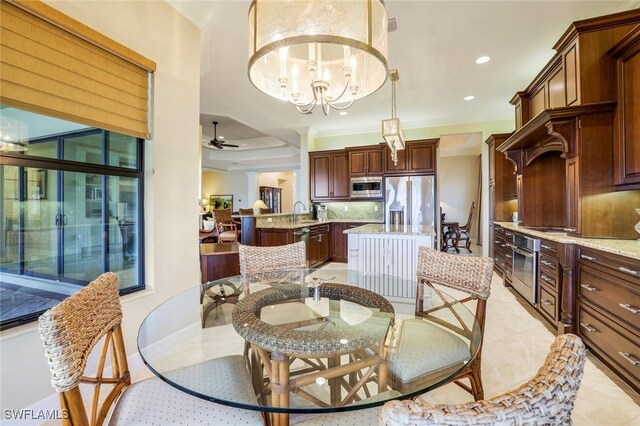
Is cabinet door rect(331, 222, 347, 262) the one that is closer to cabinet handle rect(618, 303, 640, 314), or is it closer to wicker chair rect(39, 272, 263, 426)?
cabinet handle rect(618, 303, 640, 314)

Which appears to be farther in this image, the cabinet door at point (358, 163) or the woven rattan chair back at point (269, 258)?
the cabinet door at point (358, 163)

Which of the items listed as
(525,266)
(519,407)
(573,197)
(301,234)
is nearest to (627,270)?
(573,197)

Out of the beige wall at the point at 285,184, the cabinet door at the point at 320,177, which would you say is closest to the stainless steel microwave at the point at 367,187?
the cabinet door at the point at 320,177

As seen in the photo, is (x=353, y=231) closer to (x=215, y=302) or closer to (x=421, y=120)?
(x=215, y=302)

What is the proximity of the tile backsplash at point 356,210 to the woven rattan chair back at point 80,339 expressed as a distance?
5.23 m

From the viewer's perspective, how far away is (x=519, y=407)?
43cm

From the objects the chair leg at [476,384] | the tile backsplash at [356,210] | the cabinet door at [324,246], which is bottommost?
the chair leg at [476,384]

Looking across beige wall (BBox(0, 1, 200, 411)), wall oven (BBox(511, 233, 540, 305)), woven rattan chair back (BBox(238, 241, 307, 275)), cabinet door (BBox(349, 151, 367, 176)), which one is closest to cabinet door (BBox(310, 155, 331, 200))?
cabinet door (BBox(349, 151, 367, 176))

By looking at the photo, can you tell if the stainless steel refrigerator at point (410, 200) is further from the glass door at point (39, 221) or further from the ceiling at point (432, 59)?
the glass door at point (39, 221)

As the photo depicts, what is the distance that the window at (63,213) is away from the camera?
5.12 feet

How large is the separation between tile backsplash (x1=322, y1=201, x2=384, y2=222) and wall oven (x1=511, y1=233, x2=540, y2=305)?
2678mm

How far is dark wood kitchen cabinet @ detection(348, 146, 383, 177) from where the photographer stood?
5812 millimetres

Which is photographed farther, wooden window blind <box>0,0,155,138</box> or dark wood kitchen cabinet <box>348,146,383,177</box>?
dark wood kitchen cabinet <box>348,146,383,177</box>

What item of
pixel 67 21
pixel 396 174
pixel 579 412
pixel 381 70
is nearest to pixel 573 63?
pixel 381 70
